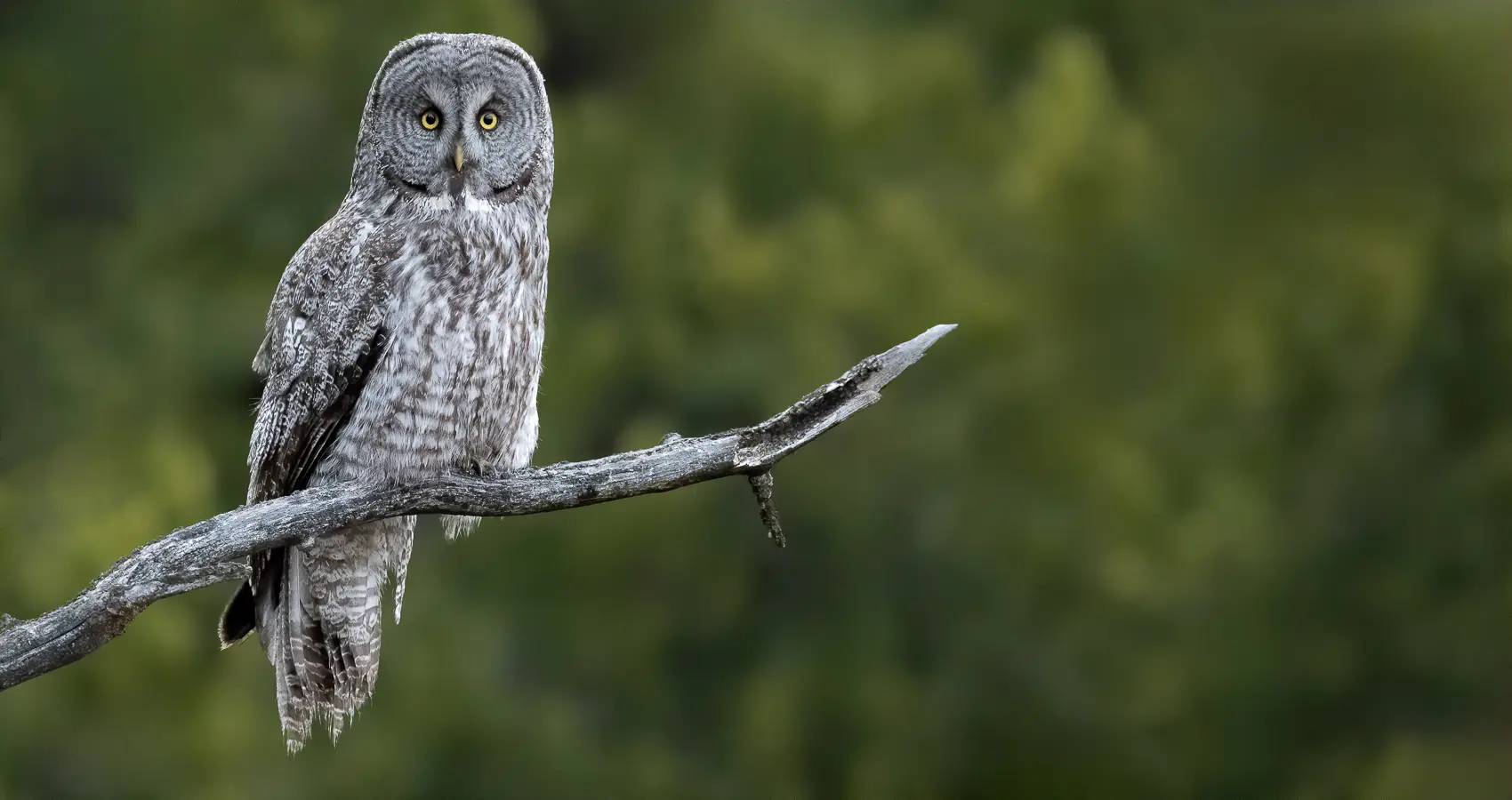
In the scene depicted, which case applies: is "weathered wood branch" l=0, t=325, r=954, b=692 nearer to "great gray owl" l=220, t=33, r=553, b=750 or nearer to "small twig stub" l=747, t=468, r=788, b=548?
"small twig stub" l=747, t=468, r=788, b=548

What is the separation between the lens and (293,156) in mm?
6844

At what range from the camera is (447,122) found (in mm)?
3385

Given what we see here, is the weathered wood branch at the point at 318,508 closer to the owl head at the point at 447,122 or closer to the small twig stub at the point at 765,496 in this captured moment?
the small twig stub at the point at 765,496

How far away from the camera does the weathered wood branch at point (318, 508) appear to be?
3033 millimetres

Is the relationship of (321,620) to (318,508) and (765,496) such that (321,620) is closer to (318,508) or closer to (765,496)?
(318,508)

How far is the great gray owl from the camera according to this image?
330 centimetres

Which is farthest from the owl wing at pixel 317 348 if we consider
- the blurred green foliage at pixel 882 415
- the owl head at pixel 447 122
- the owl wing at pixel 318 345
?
the blurred green foliage at pixel 882 415

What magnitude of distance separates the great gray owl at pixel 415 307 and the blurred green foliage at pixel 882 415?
10.1 ft

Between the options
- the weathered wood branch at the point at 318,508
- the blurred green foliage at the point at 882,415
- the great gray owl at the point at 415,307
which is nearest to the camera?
the weathered wood branch at the point at 318,508

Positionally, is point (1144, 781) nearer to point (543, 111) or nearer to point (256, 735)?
point (256, 735)

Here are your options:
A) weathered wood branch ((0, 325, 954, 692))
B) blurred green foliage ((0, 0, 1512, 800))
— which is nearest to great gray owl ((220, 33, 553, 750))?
weathered wood branch ((0, 325, 954, 692))

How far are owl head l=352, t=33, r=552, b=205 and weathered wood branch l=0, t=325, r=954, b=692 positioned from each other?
2.06 ft

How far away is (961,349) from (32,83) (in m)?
4.08

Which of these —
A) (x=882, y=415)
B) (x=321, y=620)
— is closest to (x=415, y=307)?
(x=321, y=620)
